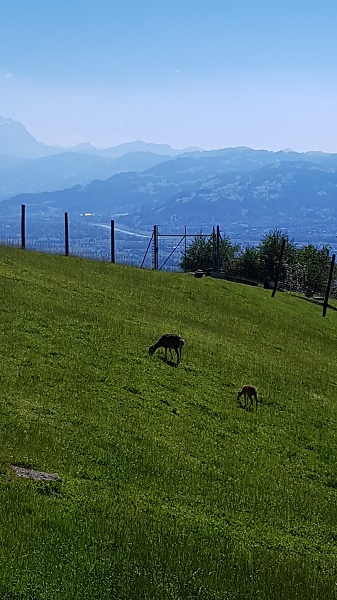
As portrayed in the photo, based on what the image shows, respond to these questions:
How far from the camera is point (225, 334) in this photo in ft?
132

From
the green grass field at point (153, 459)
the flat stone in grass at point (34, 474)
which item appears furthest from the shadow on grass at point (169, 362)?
the flat stone in grass at point (34, 474)

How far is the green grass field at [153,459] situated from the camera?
1131 cm

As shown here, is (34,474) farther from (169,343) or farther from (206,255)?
(206,255)

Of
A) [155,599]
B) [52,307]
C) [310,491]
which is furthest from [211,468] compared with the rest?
[52,307]

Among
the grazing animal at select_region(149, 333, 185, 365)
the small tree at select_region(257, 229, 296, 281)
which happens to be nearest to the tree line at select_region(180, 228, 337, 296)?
the small tree at select_region(257, 229, 296, 281)

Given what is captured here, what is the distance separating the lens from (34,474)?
14086 mm

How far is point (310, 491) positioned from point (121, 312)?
2076cm

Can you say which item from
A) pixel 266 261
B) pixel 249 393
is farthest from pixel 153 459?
pixel 266 261

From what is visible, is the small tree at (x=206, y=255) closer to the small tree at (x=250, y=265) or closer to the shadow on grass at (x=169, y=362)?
the small tree at (x=250, y=265)

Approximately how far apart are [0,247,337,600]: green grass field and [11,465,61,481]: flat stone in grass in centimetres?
22

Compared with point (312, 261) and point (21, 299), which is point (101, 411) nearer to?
point (21, 299)

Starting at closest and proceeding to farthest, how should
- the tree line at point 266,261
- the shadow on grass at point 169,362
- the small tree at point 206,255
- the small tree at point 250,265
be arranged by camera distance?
the shadow on grass at point 169,362 < the tree line at point 266,261 < the small tree at point 250,265 < the small tree at point 206,255

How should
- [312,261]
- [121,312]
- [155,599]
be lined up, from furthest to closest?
[312,261] < [121,312] < [155,599]

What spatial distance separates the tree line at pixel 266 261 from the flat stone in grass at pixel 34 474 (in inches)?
3148
